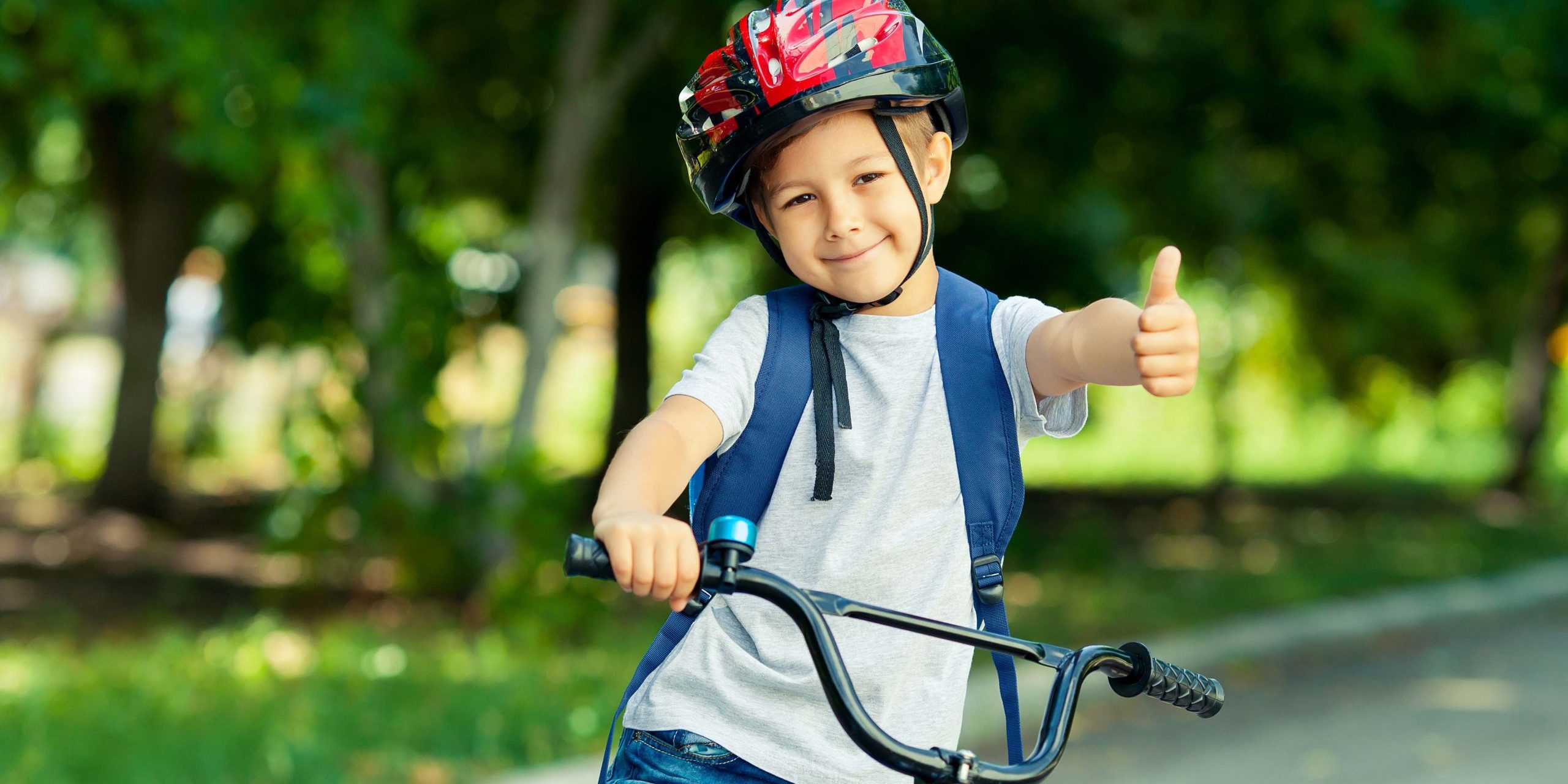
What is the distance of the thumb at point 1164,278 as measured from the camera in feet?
5.63

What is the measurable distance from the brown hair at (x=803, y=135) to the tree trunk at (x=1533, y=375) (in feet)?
50.4

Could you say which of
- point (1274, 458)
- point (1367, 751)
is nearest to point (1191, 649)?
point (1367, 751)

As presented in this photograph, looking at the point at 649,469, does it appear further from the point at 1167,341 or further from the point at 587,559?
the point at 1167,341

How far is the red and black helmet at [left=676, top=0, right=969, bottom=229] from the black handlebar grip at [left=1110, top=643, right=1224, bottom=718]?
2.56 feet

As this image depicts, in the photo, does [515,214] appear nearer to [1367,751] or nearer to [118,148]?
[118,148]

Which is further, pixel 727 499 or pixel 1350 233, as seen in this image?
pixel 1350 233

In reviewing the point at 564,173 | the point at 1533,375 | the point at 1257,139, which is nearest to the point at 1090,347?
the point at 564,173

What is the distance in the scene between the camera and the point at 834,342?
6.64ft

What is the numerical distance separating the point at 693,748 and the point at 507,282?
730 centimetres

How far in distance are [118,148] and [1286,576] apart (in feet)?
36.7

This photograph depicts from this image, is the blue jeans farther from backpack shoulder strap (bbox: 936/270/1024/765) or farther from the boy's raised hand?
the boy's raised hand

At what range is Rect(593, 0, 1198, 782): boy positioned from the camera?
195cm

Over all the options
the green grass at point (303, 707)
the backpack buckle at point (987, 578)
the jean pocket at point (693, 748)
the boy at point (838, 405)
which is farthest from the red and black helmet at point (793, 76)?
the green grass at point (303, 707)

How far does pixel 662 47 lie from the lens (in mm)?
9766
